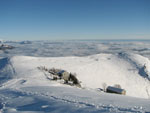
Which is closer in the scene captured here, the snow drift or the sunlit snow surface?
the sunlit snow surface

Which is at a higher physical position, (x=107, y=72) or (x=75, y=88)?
(x=75, y=88)

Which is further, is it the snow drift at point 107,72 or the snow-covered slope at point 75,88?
the snow drift at point 107,72

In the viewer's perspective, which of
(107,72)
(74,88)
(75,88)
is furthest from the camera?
(107,72)

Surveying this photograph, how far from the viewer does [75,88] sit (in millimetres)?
10250

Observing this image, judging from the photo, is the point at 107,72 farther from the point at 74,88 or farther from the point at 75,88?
the point at 74,88

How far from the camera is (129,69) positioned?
31.6m

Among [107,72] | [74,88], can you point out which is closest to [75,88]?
[74,88]

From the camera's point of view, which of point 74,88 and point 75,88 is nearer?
point 74,88

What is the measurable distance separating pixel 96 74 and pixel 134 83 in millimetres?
7066

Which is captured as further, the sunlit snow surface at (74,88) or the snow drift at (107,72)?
the snow drift at (107,72)

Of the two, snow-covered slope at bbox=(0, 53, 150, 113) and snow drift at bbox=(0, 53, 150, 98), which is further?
snow drift at bbox=(0, 53, 150, 98)

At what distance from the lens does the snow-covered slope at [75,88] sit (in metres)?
5.71

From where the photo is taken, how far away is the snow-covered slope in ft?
18.7

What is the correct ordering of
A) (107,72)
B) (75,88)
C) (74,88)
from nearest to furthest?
(74,88) → (75,88) → (107,72)
